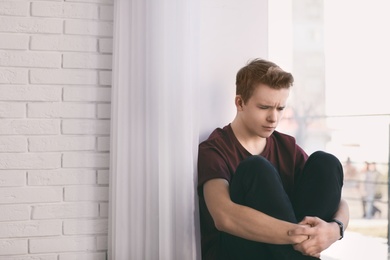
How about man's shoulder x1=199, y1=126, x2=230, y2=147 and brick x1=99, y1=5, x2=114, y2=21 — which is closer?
man's shoulder x1=199, y1=126, x2=230, y2=147

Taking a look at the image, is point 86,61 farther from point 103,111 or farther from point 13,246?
point 13,246

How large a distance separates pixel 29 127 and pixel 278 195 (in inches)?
42.8

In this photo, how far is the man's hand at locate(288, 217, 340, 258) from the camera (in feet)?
5.21

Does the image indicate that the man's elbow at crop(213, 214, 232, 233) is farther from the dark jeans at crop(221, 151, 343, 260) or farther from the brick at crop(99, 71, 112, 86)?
the brick at crop(99, 71, 112, 86)

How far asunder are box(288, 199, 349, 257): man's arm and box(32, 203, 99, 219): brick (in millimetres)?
929

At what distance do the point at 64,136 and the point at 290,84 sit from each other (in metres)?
0.97

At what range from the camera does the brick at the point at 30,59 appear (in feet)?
6.75

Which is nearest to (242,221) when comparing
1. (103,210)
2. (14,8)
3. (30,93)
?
(103,210)

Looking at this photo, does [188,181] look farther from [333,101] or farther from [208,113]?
[333,101]

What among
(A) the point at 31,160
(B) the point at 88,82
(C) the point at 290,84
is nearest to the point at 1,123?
(A) the point at 31,160

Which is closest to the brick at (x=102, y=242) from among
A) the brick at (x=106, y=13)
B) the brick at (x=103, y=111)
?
the brick at (x=103, y=111)

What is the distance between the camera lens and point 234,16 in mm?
2285

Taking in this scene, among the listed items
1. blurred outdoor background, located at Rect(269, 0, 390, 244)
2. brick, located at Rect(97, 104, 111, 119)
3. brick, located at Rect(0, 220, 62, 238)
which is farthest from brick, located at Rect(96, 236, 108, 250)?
blurred outdoor background, located at Rect(269, 0, 390, 244)

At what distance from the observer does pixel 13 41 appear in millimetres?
2061
